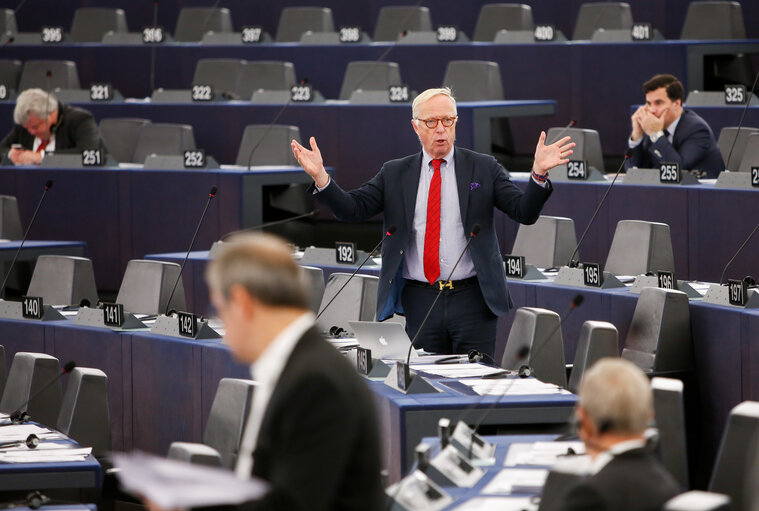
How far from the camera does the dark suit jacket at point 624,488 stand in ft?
7.21

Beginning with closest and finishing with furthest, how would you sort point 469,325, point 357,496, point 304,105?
point 357,496
point 469,325
point 304,105

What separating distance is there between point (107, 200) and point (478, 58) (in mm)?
2440

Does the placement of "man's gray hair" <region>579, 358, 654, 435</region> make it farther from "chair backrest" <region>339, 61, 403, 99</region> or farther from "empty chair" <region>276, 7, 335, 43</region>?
"empty chair" <region>276, 7, 335, 43</region>

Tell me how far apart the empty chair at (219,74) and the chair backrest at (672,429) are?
586 centimetres

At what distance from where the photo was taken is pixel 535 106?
7898 mm

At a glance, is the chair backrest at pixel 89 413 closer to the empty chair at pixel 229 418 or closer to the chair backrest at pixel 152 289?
the empty chair at pixel 229 418

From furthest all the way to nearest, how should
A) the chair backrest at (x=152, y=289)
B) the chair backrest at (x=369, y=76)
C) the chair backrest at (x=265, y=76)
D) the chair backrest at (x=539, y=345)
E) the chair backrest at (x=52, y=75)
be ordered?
1. the chair backrest at (x=52, y=75)
2. the chair backrest at (x=265, y=76)
3. the chair backrest at (x=369, y=76)
4. the chair backrest at (x=152, y=289)
5. the chair backrest at (x=539, y=345)

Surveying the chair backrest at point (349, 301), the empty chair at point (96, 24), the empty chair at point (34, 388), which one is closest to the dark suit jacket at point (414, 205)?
the chair backrest at point (349, 301)

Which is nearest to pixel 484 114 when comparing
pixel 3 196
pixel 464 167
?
pixel 3 196

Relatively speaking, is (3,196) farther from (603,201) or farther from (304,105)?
(603,201)

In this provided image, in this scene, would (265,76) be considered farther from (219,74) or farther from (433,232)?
(433,232)

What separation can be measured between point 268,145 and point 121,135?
1083 mm

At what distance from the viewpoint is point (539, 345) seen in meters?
4.46

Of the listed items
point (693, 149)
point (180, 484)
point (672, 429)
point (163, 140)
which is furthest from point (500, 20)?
point (180, 484)
